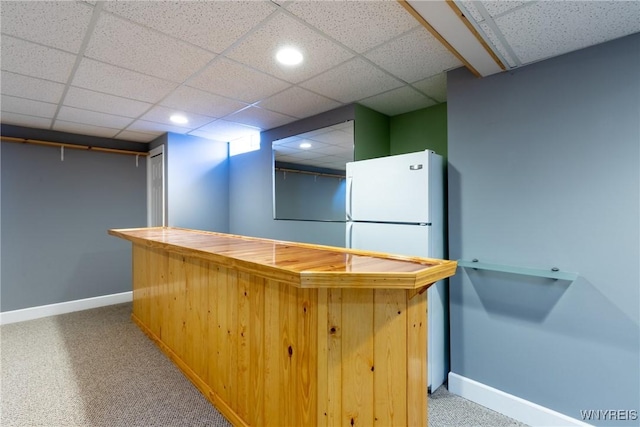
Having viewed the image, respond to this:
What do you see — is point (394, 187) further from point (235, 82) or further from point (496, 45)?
point (235, 82)

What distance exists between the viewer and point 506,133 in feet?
6.62

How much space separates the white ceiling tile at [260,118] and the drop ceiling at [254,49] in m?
0.08

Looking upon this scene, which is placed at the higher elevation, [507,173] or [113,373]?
[507,173]

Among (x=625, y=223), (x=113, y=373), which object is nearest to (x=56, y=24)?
(x=113, y=373)

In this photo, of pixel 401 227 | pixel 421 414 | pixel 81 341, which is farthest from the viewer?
pixel 81 341

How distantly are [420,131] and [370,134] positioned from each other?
1.67 ft

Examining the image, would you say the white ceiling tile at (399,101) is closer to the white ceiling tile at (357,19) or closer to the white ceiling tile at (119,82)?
the white ceiling tile at (357,19)

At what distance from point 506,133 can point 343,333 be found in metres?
1.72

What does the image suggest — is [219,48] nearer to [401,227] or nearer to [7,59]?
[7,59]

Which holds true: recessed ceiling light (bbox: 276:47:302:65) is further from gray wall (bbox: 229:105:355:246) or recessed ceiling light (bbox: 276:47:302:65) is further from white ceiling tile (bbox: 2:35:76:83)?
white ceiling tile (bbox: 2:35:76:83)

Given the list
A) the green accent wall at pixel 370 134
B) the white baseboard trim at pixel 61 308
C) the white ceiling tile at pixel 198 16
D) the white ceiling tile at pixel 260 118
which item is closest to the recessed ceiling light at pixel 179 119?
the white ceiling tile at pixel 260 118

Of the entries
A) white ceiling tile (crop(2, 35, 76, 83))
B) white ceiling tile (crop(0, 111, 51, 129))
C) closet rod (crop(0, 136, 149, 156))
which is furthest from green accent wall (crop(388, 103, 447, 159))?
white ceiling tile (crop(0, 111, 51, 129))

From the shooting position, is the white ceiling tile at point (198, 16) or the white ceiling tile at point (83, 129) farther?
the white ceiling tile at point (83, 129)

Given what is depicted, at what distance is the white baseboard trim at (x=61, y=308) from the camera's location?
3574mm
